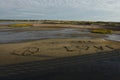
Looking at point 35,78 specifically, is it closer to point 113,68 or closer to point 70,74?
point 70,74

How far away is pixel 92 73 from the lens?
12375 mm

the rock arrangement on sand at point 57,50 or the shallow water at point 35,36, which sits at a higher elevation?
the rock arrangement on sand at point 57,50

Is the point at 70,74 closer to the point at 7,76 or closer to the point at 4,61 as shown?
the point at 7,76

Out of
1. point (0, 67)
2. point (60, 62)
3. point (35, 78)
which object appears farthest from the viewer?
point (60, 62)

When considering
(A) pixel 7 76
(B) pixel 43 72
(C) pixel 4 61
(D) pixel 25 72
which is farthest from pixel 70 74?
(C) pixel 4 61

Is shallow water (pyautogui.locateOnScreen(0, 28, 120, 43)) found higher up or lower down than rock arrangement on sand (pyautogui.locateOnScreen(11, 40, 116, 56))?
lower down

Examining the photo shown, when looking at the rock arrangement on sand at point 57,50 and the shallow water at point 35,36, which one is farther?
the shallow water at point 35,36

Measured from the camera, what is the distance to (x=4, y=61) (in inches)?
619

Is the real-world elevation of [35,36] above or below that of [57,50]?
below

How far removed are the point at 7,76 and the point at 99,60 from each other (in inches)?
310

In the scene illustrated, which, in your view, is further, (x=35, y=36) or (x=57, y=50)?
(x=35, y=36)

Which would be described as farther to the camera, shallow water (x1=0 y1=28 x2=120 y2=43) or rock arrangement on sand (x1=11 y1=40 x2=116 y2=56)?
shallow water (x1=0 y1=28 x2=120 y2=43)

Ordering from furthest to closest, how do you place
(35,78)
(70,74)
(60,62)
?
(60,62)
(70,74)
(35,78)

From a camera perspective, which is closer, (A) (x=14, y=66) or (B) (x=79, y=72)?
(B) (x=79, y=72)
